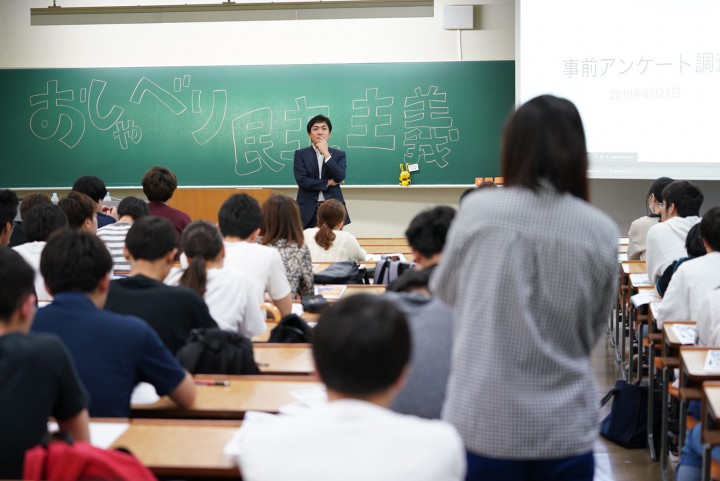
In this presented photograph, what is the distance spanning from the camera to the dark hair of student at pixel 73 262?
2.32 metres

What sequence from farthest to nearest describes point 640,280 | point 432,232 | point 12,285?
point 640,280
point 432,232
point 12,285

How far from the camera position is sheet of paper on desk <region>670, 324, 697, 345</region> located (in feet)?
11.3

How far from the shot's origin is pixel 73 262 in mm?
2326

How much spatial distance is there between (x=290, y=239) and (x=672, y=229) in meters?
2.23

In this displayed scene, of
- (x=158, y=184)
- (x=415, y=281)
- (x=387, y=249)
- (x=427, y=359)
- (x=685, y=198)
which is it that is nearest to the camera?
(x=427, y=359)

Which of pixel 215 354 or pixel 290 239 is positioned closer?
pixel 215 354

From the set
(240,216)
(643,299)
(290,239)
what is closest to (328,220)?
(290,239)

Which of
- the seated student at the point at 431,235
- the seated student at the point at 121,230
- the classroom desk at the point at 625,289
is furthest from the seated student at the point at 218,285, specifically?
the classroom desk at the point at 625,289

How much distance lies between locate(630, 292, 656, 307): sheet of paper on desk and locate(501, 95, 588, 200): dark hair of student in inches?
115

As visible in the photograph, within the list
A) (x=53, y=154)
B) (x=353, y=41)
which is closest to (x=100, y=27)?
→ (x=53, y=154)

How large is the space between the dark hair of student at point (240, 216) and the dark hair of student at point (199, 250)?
0.51 metres

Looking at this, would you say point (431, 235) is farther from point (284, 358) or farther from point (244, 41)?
point (244, 41)

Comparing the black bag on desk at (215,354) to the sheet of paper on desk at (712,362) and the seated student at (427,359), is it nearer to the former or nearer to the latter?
the seated student at (427,359)

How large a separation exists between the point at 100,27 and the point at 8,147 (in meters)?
1.61
